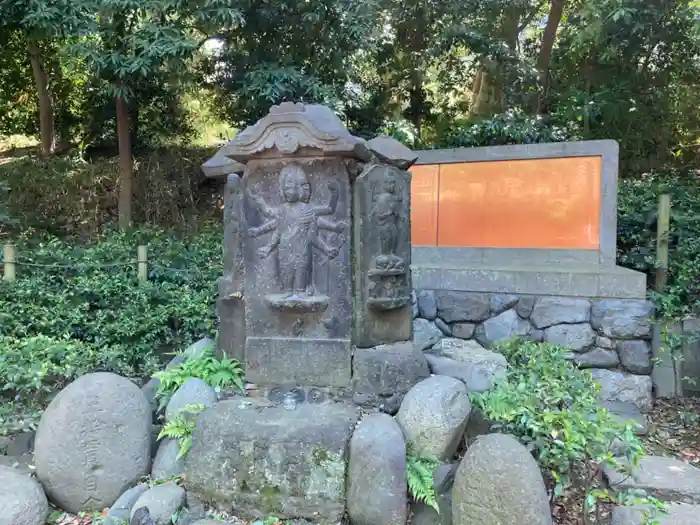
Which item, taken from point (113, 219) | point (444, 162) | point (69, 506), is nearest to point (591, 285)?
point (444, 162)

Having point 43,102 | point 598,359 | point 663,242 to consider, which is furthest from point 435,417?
point 43,102

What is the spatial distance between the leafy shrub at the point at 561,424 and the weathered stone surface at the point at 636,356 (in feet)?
5.66

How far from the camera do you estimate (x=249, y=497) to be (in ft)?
9.39

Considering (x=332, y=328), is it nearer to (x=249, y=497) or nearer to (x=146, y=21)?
(x=249, y=497)

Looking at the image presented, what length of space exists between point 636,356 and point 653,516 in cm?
266

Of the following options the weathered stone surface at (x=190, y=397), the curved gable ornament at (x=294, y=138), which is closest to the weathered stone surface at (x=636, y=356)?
the curved gable ornament at (x=294, y=138)

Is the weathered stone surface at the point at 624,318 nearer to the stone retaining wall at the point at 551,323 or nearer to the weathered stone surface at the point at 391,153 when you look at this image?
the stone retaining wall at the point at 551,323

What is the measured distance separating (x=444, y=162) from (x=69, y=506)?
4.99 m

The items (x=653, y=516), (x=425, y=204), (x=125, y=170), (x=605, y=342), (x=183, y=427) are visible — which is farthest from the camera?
(x=125, y=170)

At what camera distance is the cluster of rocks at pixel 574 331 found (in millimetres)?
4980

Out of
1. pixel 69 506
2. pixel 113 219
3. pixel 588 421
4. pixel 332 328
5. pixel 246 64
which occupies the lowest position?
pixel 69 506

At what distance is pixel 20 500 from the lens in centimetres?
283

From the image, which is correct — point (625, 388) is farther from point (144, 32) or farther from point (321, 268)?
point (144, 32)

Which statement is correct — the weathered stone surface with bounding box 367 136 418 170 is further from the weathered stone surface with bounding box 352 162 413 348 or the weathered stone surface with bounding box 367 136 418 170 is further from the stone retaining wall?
the stone retaining wall
